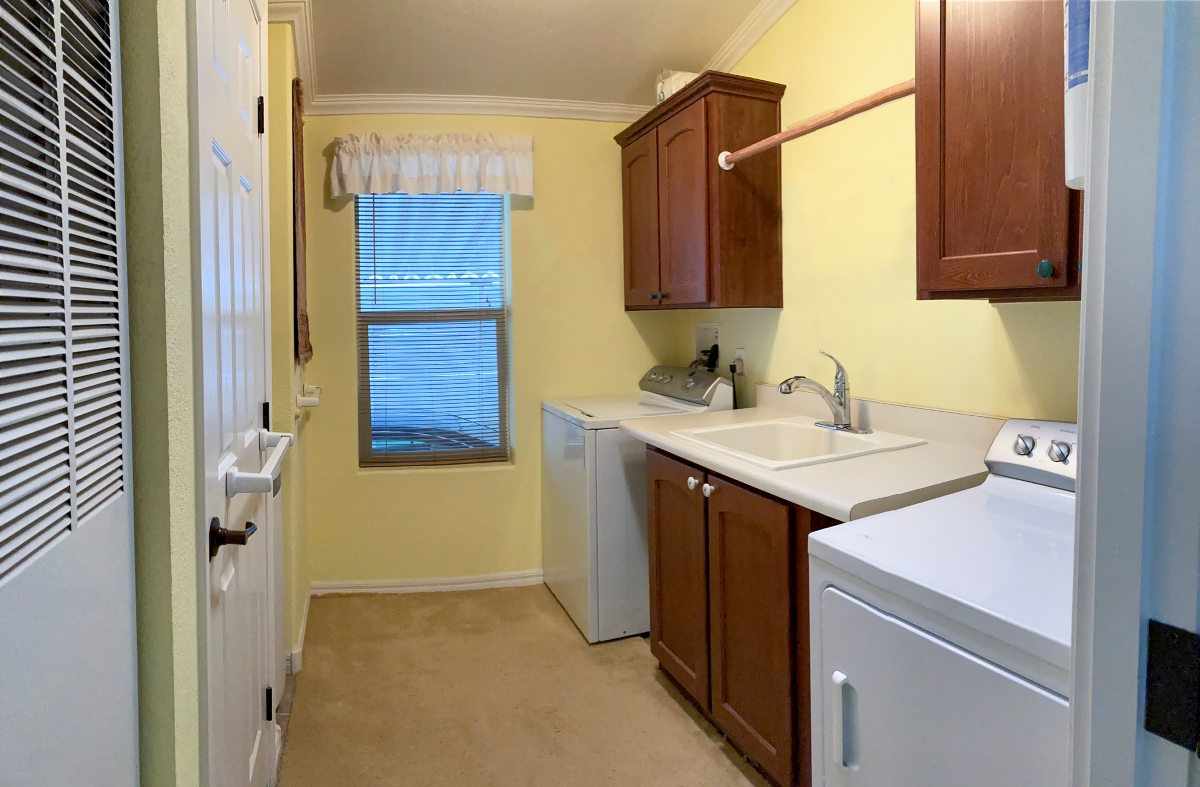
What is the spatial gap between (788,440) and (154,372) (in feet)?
6.29

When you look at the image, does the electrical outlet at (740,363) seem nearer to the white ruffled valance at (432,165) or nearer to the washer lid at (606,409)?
the washer lid at (606,409)

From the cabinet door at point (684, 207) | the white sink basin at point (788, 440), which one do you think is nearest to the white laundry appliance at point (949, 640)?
the white sink basin at point (788, 440)

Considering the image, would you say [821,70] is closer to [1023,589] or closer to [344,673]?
[1023,589]

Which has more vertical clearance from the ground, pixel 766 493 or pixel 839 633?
pixel 766 493

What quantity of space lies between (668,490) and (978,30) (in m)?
1.45

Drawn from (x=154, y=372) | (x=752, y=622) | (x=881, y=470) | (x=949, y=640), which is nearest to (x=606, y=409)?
(x=752, y=622)

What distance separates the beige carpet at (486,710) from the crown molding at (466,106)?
7.63ft

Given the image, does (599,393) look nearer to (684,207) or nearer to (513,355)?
(513,355)

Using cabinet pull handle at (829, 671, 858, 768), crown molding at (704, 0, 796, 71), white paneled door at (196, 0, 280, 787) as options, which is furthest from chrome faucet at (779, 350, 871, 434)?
white paneled door at (196, 0, 280, 787)

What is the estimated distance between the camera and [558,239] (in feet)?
10.8

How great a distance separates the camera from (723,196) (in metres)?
2.47

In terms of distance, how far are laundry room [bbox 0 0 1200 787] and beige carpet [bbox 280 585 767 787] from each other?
17 millimetres

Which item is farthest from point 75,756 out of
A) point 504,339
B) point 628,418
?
point 504,339

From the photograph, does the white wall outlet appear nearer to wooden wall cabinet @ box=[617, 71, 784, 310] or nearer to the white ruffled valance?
wooden wall cabinet @ box=[617, 71, 784, 310]
